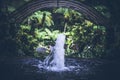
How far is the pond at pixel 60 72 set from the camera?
1474cm

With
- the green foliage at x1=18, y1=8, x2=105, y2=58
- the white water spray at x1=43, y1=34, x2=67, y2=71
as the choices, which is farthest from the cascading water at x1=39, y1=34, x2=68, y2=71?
the green foliage at x1=18, y1=8, x2=105, y2=58

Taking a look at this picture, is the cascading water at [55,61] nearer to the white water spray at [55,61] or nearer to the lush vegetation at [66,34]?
the white water spray at [55,61]

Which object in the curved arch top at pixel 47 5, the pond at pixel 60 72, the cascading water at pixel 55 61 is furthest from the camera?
the curved arch top at pixel 47 5

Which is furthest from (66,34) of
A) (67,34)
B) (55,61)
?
(55,61)

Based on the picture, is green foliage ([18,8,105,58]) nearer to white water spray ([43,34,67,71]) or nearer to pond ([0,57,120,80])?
white water spray ([43,34,67,71])

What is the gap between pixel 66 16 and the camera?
25016mm

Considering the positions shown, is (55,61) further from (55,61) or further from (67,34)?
(67,34)

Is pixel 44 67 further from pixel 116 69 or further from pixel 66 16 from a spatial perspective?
pixel 66 16

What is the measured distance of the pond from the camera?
14.7 metres

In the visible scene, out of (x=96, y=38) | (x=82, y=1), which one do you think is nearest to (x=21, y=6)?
(x=82, y=1)

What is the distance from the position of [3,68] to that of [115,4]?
33.0ft

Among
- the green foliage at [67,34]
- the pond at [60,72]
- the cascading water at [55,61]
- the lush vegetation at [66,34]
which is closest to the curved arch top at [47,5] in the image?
the lush vegetation at [66,34]

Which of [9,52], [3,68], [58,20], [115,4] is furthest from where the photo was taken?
[58,20]

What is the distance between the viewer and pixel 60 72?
15.6m
